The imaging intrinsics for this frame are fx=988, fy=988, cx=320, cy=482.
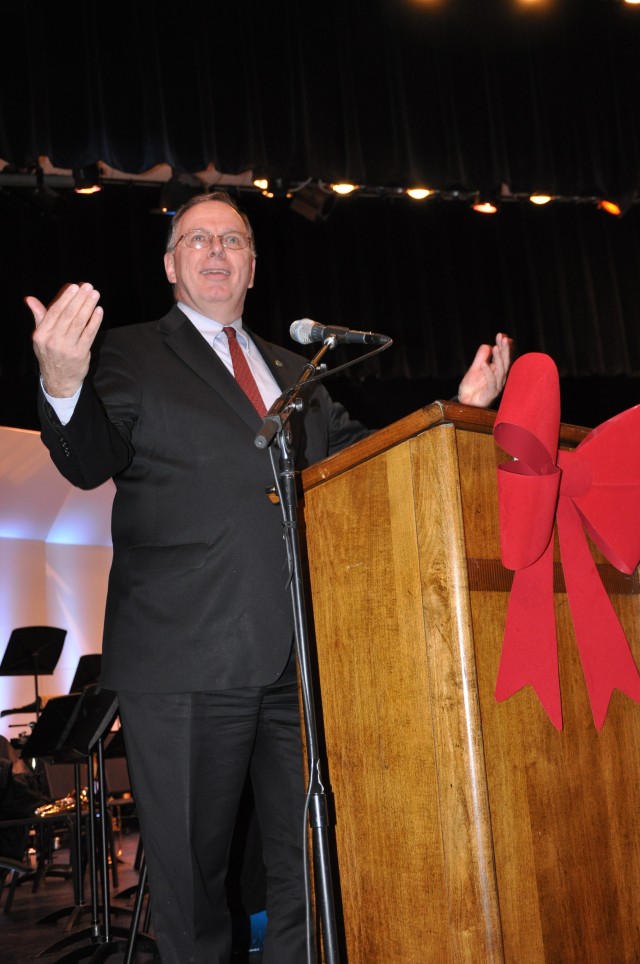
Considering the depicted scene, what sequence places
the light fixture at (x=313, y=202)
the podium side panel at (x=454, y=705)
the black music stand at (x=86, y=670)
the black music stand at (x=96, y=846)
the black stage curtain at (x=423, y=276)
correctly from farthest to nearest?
the black stage curtain at (x=423, y=276) → the light fixture at (x=313, y=202) → the black music stand at (x=86, y=670) → the black music stand at (x=96, y=846) → the podium side panel at (x=454, y=705)

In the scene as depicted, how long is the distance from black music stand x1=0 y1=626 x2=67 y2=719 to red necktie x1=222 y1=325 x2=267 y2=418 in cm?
538

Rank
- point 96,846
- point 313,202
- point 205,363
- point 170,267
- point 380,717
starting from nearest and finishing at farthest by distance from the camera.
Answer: point 380,717
point 205,363
point 170,267
point 96,846
point 313,202

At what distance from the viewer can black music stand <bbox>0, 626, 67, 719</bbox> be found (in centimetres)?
705

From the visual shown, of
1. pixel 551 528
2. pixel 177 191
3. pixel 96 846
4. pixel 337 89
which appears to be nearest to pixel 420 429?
pixel 551 528

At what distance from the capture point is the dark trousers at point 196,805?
65.7 inches

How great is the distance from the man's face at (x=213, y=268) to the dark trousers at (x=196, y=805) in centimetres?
81

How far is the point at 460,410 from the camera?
137 centimetres

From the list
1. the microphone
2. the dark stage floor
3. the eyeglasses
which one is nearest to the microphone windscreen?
the microphone

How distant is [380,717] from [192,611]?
0.45 meters

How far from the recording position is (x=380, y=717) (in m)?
1.41

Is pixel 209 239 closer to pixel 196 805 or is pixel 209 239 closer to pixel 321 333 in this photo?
pixel 321 333

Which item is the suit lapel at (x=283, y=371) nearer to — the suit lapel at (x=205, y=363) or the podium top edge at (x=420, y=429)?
the suit lapel at (x=205, y=363)

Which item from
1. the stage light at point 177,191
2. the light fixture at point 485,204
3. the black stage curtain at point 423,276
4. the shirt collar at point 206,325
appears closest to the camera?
the shirt collar at point 206,325

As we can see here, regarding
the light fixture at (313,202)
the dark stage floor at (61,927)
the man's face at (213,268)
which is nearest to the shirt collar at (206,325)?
the man's face at (213,268)
